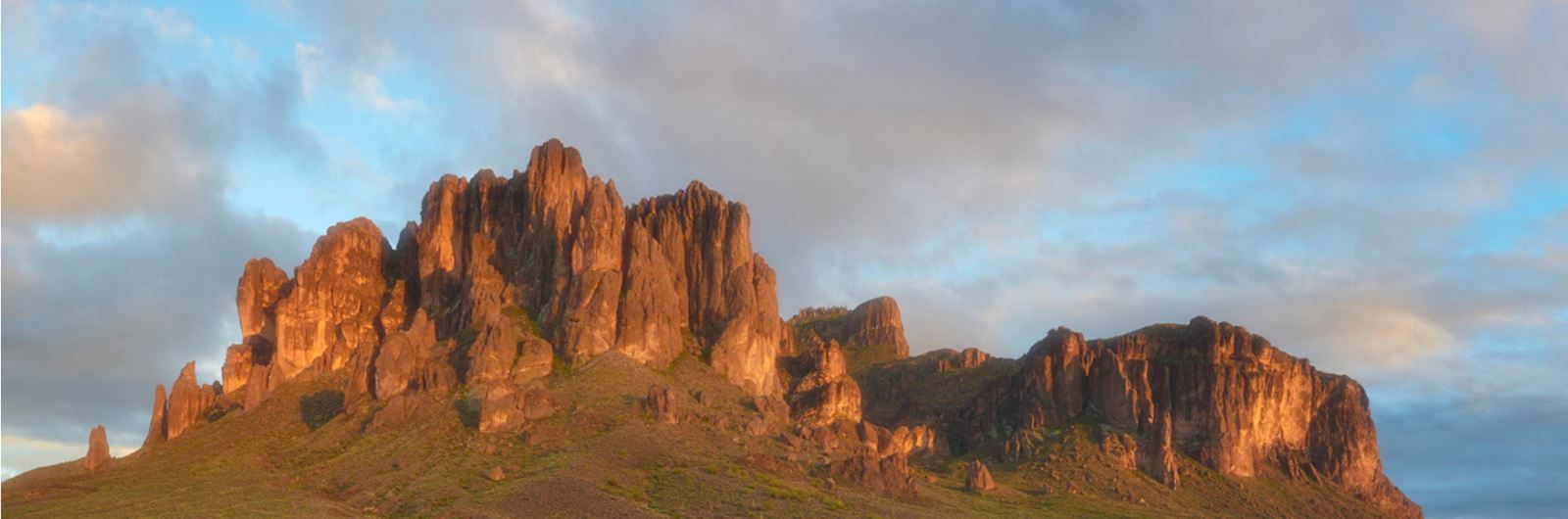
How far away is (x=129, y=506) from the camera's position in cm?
12938

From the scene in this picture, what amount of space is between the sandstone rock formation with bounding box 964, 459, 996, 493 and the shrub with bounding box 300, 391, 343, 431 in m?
83.1

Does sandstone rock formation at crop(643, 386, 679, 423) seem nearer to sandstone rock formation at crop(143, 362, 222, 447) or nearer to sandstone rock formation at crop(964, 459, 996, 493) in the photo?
sandstone rock formation at crop(964, 459, 996, 493)

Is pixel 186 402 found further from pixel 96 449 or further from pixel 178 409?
pixel 96 449

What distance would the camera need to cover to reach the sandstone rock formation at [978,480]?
183m

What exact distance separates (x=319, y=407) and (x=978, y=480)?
3437 inches

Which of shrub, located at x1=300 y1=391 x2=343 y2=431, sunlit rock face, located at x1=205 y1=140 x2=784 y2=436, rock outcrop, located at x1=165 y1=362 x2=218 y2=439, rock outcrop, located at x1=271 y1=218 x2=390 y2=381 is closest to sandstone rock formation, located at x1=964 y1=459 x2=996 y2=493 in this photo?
sunlit rock face, located at x1=205 y1=140 x2=784 y2=436

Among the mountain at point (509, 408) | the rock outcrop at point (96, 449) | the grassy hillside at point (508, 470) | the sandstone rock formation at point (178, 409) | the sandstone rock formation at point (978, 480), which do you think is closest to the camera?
the grassy hillside at point (508, 470)

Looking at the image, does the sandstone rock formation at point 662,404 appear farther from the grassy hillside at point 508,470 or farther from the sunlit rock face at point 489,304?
the sunlit rock face at point 489,304

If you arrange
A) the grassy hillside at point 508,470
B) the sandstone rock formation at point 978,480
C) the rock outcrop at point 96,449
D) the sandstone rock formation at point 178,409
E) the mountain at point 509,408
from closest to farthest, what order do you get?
the grassy hillside at point 508,470
the mountain at point 509,408
the rock outcrop at point 96,449
the sandstone rock formation at point 178,409
the sandstone rock formation at point 978,480

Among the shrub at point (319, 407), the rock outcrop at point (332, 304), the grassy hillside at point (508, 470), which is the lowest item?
the grassy hillside at point (508, 470)

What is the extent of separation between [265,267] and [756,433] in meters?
77.1

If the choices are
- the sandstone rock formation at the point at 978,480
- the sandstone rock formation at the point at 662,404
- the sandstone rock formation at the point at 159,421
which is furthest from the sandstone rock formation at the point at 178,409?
the sandstone rock formation at the point at 978,480

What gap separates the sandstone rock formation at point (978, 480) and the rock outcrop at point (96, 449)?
355ft

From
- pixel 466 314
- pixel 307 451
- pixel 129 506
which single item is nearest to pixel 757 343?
pixel 466 314
